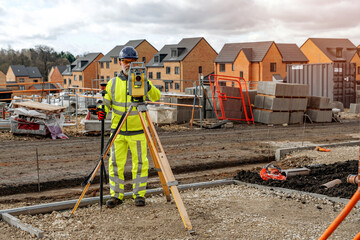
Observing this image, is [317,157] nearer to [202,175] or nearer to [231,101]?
[202,175]

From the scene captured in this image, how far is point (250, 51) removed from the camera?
180 ft

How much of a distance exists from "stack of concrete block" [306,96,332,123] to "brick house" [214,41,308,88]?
31737mm

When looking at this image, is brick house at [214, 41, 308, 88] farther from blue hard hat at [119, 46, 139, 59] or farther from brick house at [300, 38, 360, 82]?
blue hard hat at [119, 46, 139, 59]

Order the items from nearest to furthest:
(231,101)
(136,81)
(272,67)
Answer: (136,81) → (231,101) → (272,67)

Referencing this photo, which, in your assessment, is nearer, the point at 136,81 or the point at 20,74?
the point at 136,81

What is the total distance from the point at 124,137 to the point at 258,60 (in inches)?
1903

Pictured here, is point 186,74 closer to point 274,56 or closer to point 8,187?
point 274,56

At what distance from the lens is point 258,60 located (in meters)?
53.2

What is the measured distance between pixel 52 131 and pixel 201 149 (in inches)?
217

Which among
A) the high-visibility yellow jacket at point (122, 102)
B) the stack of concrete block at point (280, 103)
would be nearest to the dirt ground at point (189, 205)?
the high-visibility yellow jacket at point (122, 102)

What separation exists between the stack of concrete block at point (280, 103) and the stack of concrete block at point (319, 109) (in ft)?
2.96

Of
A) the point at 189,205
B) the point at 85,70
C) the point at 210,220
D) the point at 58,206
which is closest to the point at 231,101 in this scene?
the point at 189,205

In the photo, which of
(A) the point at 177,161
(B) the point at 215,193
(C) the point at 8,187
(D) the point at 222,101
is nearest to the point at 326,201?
(B) the point at 215,193

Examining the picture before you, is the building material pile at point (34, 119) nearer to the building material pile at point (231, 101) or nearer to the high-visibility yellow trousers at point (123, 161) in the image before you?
the building material pile at point (231, 101)
